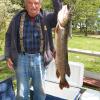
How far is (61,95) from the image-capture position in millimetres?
4555

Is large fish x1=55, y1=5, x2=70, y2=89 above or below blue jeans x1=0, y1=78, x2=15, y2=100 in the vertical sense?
above

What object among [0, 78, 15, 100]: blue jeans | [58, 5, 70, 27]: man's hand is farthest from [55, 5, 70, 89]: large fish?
[0, 78, 15, 100]: blue jeans

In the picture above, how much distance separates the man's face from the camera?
3422 mm

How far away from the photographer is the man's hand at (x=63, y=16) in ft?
8.52

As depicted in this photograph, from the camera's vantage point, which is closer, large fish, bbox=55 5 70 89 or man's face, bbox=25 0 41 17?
large fish, bbox=55 5 70 89

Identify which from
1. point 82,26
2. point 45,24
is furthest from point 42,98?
point 82,26

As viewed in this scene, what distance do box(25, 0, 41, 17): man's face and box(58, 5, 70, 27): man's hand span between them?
836mm

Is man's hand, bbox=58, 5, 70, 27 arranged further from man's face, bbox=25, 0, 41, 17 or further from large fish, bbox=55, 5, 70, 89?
man's face, bbox=25, 0, 41, 17

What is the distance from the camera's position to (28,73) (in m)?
3.72

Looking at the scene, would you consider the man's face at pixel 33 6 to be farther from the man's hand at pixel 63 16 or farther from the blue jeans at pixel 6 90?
the blue jeans at pixel 6 90

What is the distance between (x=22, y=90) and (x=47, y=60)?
1.65 feet

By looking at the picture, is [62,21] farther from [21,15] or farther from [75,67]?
[75,67]

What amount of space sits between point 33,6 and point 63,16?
892 mm

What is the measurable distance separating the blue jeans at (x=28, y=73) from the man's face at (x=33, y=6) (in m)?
0.51
